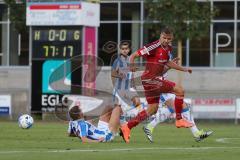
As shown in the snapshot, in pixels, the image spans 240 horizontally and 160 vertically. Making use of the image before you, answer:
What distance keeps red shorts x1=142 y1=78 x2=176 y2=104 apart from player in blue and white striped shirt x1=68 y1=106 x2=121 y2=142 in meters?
0.66

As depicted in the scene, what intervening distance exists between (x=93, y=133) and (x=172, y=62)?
2.10 metres

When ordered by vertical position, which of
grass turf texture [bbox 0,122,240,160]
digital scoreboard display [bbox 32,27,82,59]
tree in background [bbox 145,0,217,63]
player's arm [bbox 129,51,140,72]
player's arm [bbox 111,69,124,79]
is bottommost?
grass turf texture [bbox 0,122,240,160]

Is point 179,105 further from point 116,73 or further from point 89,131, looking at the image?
point 89,131

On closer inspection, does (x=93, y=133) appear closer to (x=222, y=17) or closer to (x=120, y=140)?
(x=120, y=140)

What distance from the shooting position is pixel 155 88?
60.5 feet

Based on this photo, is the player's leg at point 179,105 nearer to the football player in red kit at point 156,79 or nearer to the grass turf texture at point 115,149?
the football player in red kit at point 156,79

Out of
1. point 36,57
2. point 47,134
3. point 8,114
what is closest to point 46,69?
point 36,57

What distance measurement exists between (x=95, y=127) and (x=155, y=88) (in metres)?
Answer: 1.40

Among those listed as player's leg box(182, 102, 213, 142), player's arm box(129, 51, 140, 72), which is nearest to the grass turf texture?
player's leg box(182, 102, 213, 142)

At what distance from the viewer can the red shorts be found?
18391 mm

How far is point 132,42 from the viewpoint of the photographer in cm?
4478

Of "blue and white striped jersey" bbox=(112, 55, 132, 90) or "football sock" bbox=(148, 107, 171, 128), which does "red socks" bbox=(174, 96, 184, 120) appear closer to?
"football sock" bbox=(148, 107, 171, 128)

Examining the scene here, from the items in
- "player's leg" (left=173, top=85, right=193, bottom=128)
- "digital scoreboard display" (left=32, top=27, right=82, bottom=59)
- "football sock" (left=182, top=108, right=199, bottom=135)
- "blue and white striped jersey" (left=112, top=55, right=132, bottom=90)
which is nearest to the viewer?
"player's leg" (left=173, top=85, right=193, bottom=128)

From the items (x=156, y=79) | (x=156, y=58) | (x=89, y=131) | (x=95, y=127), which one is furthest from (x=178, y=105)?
(x=89, y=131)
